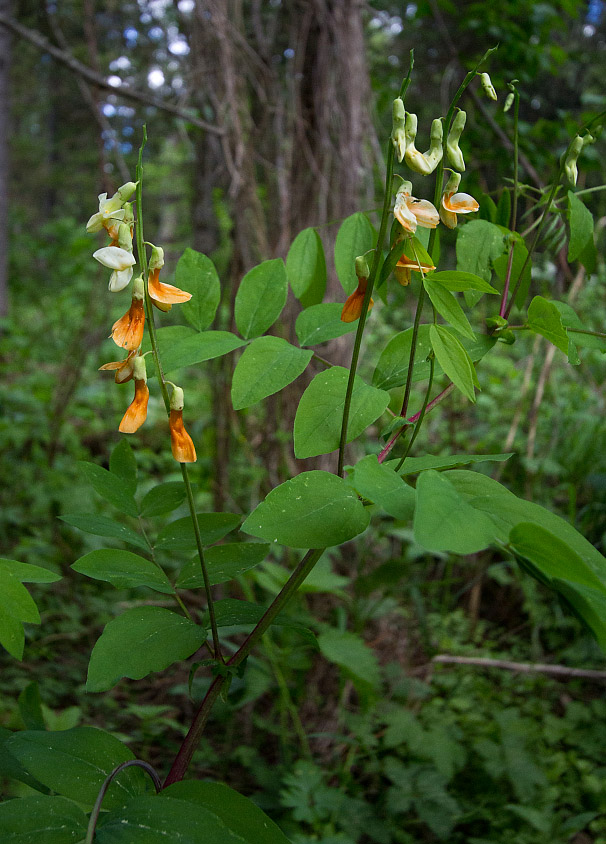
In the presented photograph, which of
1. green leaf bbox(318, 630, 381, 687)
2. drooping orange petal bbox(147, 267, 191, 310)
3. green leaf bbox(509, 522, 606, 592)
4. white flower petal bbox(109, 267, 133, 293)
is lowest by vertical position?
green leaf bbox(318, 630, 381, 687)

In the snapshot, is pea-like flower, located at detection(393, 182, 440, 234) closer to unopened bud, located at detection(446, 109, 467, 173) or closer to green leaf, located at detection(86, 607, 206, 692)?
unopened bud, located at detection(446, 109, 467, 173)

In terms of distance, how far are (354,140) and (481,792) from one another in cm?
236

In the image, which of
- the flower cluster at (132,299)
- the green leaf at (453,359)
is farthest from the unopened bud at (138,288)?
the green leaf at (453,359)

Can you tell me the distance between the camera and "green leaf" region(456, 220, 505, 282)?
2.51 feet

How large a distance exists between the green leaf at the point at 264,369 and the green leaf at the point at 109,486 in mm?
245

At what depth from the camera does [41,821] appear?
0.54 metres

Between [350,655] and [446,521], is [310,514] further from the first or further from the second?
[350,655]

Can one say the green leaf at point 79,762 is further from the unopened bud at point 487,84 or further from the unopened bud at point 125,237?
the unopened bud at point 487,84

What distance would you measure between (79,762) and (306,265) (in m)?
0.65

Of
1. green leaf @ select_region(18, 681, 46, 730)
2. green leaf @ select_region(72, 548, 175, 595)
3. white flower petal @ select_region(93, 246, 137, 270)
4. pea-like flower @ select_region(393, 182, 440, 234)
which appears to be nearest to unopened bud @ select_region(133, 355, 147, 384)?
white flower petal @ select_region(93, 246, 137, 270)

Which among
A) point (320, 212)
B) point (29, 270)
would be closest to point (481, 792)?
point (320, 212)

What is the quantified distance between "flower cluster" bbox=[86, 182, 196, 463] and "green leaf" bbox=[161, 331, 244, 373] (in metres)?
0.03

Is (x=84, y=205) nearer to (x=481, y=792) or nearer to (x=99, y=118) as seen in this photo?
(x=99, y=118)

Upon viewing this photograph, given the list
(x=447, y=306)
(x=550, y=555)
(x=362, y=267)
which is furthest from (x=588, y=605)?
(x=362, y=267)
